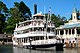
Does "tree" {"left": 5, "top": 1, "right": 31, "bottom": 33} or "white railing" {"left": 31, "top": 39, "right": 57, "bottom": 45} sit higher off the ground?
"tree" {"left": 5, "top": 1, "right": 31, "bottom": 33}

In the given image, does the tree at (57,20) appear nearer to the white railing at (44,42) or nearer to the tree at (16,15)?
the tree at (16,15)

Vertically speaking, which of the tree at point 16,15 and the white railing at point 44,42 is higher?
the tree at point 16,15

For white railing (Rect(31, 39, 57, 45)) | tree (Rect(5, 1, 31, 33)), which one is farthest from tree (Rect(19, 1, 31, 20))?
white railing (Rect(31, 39, 57, 45))

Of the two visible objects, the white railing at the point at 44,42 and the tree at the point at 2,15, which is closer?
the white railing at the point at 44,42

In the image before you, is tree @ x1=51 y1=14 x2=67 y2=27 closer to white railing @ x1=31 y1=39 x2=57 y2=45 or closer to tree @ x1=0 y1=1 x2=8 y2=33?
tree @ x1=0 y1=1 x2=8 y2=33

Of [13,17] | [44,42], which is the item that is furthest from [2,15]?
[44,42]

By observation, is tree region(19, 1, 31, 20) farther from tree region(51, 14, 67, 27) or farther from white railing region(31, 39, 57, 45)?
white railing region(31, 39, 57, 45)

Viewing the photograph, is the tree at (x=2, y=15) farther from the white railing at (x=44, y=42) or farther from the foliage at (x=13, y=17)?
the white railing at (x=44, y=42)

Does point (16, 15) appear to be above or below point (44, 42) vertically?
above

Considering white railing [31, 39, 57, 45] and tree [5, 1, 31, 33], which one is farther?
tree [5, 1, 31, 33]

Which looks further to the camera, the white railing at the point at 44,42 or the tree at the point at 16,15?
the tree at the point at 16,15

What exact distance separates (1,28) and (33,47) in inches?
2057

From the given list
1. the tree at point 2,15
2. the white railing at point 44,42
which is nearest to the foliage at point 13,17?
the tree at point 2,15

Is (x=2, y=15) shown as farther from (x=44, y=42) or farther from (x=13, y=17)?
(x=44, y=42)
